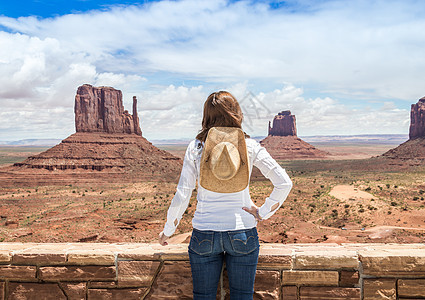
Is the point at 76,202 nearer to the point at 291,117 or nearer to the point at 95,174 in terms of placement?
the point at 95,174

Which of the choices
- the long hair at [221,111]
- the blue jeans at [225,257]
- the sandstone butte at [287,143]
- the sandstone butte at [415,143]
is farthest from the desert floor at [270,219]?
the sandstone butte at [287,143]

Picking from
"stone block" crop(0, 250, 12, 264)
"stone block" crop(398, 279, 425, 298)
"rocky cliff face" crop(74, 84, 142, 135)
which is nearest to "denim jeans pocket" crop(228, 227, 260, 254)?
"stone block" crop(398, 279, 425, 298)

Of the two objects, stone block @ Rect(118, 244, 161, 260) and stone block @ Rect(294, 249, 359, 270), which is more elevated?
stone block @ Rect(118, 244, 161, 260)

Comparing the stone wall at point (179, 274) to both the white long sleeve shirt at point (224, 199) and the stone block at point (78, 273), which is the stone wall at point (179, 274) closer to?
the stone block at point (78, 273)

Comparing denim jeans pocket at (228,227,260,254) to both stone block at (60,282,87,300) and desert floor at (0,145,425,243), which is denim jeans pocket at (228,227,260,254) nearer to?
stone block at (60,282,87,300)

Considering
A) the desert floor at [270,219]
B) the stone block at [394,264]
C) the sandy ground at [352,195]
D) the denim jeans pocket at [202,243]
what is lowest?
the desert floor at [270,219]

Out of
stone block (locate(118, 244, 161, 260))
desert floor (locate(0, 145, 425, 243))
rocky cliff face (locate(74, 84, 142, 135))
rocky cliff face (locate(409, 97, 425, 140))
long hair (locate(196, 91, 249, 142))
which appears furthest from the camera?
rocky cliff face (locate(409, 97, 425, 140))

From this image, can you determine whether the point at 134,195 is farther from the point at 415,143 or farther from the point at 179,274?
the point at 415,143

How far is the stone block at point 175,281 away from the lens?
2.89 m

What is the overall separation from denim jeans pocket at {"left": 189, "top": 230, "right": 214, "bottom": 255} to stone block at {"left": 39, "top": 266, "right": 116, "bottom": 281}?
106cm

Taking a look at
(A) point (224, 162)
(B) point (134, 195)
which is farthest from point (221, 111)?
(B) point (134, 195)

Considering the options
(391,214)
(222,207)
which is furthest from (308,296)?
(391,214)

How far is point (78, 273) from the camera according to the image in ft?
9.82

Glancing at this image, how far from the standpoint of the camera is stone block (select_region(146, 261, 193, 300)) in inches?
114
